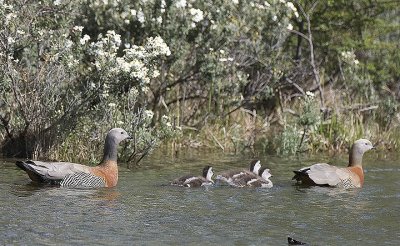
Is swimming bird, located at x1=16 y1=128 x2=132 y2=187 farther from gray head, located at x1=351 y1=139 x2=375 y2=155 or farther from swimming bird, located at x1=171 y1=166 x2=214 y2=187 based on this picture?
gray head, located at x1=351 y1=139 x2=375 y2=155

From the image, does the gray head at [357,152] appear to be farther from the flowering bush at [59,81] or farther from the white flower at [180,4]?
the white flower at [180,4]

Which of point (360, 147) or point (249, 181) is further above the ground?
point (360, 147)

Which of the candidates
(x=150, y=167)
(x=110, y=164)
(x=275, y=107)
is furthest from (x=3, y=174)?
(x=275, y=107)

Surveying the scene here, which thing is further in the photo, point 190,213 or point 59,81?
point 59,81

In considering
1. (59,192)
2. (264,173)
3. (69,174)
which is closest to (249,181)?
(264,173)

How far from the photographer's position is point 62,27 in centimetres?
1681

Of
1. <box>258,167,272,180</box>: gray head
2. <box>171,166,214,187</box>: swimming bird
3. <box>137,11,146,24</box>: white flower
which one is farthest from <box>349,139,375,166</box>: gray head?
<box>137,11,146,24</box>: white flower

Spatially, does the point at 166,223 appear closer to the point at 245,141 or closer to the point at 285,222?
the point at 285,222

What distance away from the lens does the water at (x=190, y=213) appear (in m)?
10.1

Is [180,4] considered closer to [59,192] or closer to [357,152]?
[357,152]

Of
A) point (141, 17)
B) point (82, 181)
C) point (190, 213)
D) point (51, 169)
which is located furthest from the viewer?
point (141, 17)

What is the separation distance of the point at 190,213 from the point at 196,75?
8.25 meters

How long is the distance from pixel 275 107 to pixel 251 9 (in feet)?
11.6

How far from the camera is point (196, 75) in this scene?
19.7 meters
